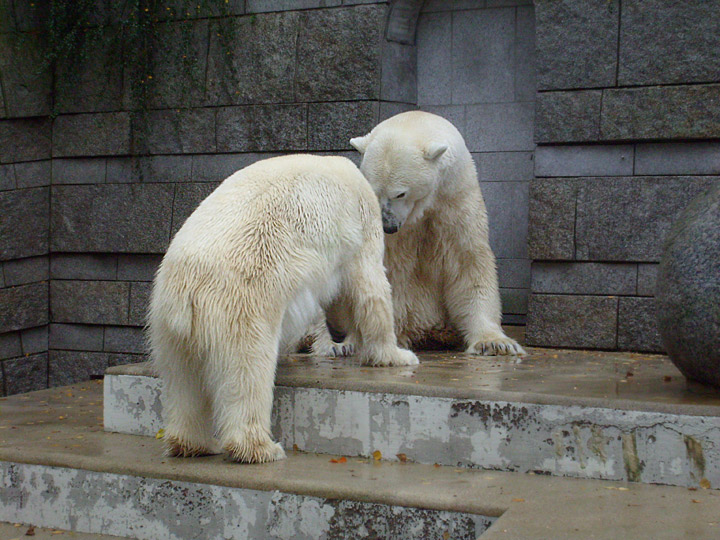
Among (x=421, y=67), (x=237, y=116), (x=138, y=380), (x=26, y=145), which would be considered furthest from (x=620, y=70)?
(x=26, y=145)

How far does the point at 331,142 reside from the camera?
21.9 ft

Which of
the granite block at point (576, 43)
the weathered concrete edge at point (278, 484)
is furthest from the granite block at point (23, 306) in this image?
the granite block at point (576, 43)

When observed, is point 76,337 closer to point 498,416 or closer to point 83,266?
point 83,266

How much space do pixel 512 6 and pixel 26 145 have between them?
4.06 metres

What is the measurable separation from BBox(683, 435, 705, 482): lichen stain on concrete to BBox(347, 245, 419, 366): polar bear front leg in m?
1.62

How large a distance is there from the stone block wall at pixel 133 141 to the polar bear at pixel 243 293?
2.51m

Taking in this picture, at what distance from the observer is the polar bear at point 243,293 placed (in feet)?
12.0

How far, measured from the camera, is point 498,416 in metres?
3.78

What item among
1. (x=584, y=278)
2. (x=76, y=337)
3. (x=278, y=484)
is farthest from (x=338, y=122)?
(x=278, y=484)

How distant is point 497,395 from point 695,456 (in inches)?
31.6

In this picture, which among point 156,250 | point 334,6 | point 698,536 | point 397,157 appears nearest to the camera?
point 698,536

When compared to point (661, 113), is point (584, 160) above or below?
below

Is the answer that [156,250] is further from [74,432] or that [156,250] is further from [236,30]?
[74,432]

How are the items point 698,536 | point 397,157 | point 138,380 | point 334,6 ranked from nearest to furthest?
point 698,536 → point 138,380 → point 397,157 → point 334,6
